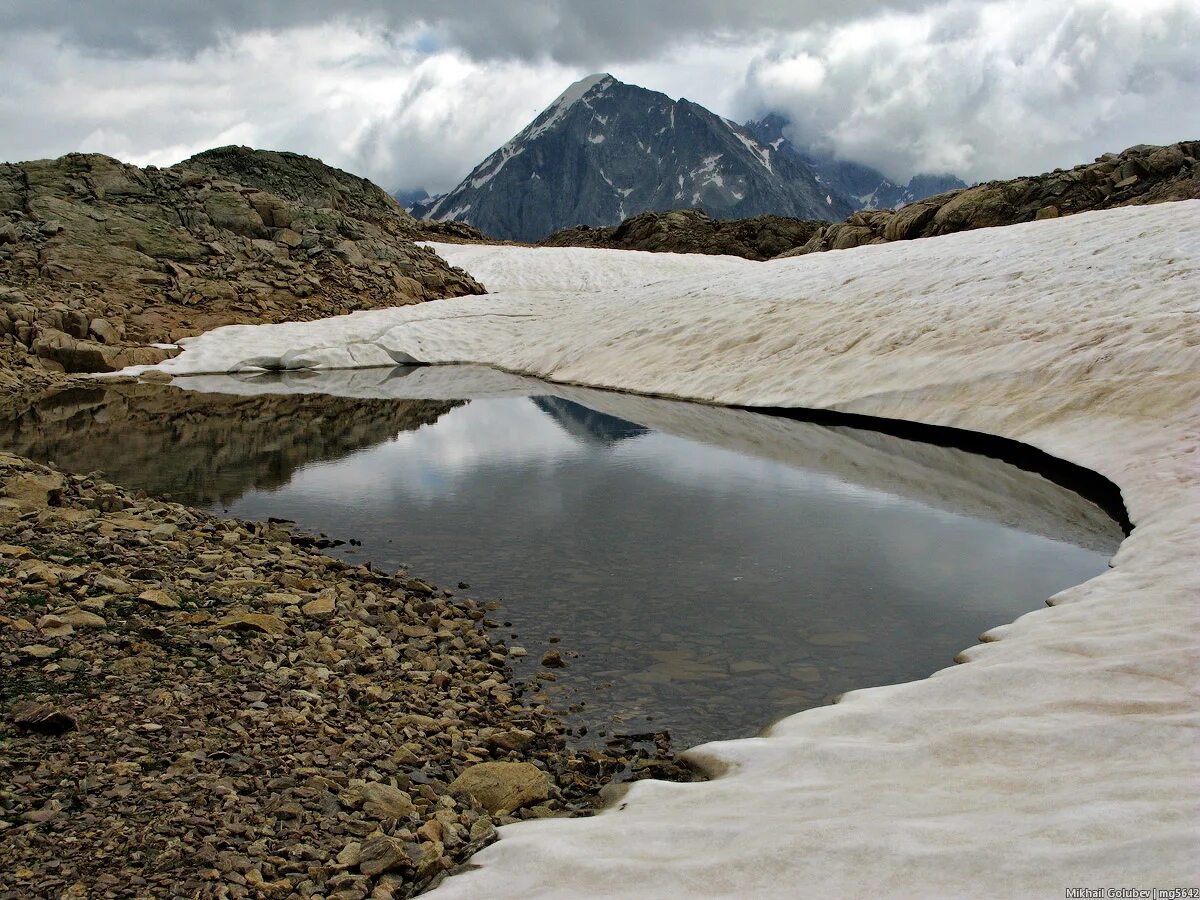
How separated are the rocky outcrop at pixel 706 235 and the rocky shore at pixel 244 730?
52314mm

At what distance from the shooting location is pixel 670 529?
972 cm

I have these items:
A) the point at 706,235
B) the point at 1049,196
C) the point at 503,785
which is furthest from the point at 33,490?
the point at 706,235

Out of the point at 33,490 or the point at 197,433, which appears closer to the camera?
the point at 33,490

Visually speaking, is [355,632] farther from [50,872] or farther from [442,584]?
[50,872]

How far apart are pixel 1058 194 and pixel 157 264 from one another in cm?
3252

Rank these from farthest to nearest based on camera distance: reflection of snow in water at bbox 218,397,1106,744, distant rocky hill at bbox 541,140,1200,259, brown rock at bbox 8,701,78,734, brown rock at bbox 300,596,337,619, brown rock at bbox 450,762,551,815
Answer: distant rocky hill at bbox 541,140,1200,259 < brown rock at bbox 300,596,337,619 < reflection of snow in water at bbox 218,397,1106,744 < brown rock at bbox 450,762,551,815 < brown rock at bbox 8,701,78,734

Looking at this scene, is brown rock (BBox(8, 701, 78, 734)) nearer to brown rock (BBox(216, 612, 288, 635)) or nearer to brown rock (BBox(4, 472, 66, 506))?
brown rock (BBox(216, 612, 288, 635))

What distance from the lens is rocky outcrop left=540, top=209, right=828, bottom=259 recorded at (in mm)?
58375

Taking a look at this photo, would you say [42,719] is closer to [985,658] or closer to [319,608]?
[319,608]

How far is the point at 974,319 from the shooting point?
1578 cm

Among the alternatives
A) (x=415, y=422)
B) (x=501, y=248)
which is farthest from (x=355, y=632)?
(x=501, y=248)

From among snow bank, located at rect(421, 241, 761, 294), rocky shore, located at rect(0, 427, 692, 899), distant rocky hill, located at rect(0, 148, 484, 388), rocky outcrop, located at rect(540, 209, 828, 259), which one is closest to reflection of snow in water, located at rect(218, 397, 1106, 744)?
rocky shore, located at rect(0, 427, 692, 899)

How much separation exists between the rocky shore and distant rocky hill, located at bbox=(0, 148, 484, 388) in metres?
20.0

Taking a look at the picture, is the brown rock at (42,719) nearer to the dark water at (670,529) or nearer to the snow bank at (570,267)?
the dark water at (670,529)
